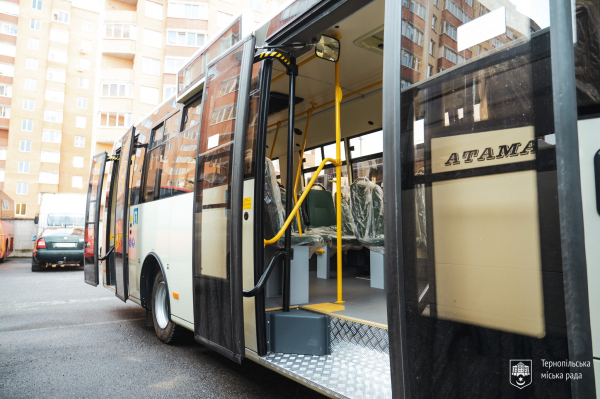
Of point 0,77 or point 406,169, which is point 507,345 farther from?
point 0,77

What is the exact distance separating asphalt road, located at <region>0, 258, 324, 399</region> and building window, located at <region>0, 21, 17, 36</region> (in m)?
45.5

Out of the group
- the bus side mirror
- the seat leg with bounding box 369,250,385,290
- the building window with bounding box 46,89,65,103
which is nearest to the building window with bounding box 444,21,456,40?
the bus side mirror

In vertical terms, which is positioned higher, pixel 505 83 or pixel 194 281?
pixel 505 83

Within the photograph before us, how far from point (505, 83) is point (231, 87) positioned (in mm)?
2061

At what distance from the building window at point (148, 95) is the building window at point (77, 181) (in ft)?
45.8

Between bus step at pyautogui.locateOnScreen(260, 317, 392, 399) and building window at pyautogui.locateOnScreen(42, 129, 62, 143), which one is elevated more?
building window at pyautogui.locateOnScreen(42, 129, 62, 143)

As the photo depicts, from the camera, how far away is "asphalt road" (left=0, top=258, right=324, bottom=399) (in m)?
3.40

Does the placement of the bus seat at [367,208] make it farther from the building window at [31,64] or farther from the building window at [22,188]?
the building window at [31,64]

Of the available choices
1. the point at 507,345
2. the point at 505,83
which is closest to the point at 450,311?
the point at 507,345

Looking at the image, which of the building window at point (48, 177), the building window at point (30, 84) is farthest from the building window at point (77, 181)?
the building window at point (30, 84)

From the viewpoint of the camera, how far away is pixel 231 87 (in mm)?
3104

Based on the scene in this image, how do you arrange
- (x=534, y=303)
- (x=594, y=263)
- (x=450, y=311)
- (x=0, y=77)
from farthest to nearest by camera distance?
(x=0, y=77), (x=450, y=311), (x=534, y=303), (x=594, y=263)

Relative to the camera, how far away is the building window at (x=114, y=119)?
1319 inches

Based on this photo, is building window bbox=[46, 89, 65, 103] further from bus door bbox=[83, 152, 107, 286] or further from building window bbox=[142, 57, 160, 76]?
bus door bbox=[83, 152, 107, 286]
